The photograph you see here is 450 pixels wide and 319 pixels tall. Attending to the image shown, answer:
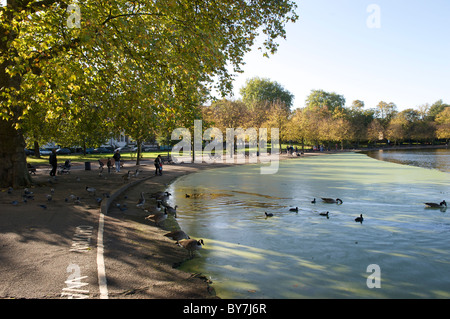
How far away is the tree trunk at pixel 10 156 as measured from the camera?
14.4 m

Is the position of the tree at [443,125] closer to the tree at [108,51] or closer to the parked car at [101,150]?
the parked car at [101,150]

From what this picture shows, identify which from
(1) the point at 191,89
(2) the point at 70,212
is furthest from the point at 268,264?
(1) the point at 191,89

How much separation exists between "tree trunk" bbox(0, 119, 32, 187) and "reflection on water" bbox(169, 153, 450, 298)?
7358mm

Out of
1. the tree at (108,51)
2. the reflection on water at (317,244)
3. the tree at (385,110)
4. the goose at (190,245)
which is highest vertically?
the tree at (385,110)

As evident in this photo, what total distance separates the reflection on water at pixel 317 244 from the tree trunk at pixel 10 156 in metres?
7.36

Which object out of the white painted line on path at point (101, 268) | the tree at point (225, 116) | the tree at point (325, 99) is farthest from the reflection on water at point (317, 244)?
the tree at point (325, 99)

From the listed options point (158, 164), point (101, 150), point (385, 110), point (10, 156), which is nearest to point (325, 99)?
point (385, 110)

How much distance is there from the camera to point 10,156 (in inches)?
575

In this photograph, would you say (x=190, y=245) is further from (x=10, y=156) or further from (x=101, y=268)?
(x=10, y=156)

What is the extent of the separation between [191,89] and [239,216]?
567 cm

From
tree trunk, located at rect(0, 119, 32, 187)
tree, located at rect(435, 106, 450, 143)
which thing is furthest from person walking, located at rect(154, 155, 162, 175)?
tree, located at rect(435, 106, 450, 143)
